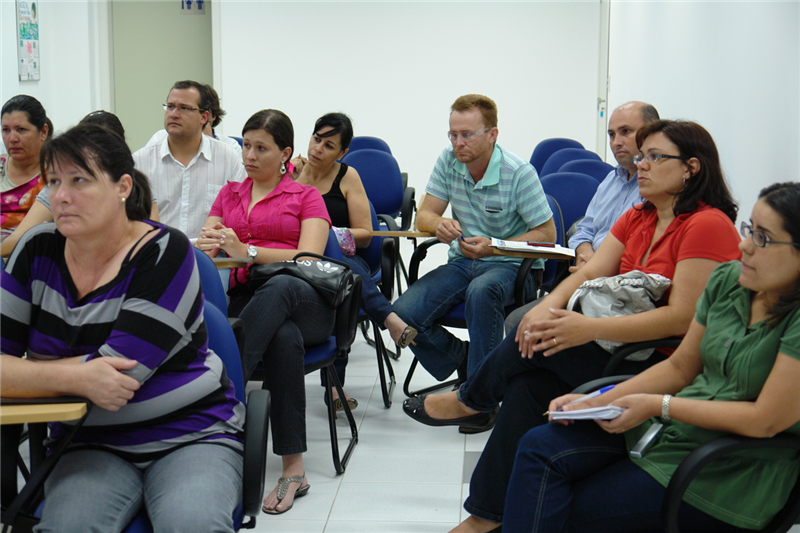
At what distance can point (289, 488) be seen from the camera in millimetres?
2389

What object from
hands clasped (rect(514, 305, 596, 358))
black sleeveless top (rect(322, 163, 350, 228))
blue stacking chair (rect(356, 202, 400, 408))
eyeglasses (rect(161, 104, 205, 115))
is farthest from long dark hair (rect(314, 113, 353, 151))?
hands clasped (rect(514, 305, 596, 358))

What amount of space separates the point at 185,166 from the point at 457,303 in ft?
4.39

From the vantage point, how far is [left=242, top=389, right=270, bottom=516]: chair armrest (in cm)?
148

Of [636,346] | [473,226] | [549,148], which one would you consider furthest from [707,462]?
[549,148]

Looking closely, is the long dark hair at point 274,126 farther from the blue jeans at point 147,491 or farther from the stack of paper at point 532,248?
the blue jeans at point 147,491

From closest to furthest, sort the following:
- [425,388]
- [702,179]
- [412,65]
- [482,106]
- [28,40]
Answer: [702,179]
[482,106]
[425,388]
[28,40]
[412,65]

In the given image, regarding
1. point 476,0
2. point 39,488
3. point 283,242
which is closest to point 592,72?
point 476,0

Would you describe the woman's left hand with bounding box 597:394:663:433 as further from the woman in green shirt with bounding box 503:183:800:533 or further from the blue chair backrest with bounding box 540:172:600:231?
the blue chair backrest with bounding box 540:172:600:231

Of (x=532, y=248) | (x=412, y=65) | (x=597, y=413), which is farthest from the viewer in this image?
(x=412, y=65)

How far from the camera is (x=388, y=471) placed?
2629mm

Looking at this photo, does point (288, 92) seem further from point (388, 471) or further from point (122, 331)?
point (122, 331)

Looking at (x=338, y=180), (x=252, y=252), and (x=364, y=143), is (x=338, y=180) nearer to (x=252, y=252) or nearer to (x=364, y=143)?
(x=252, y=252)

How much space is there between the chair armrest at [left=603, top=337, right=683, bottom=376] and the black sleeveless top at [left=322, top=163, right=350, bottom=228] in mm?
1815

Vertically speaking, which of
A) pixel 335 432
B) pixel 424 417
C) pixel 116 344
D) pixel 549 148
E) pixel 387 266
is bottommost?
pixel 335 432
